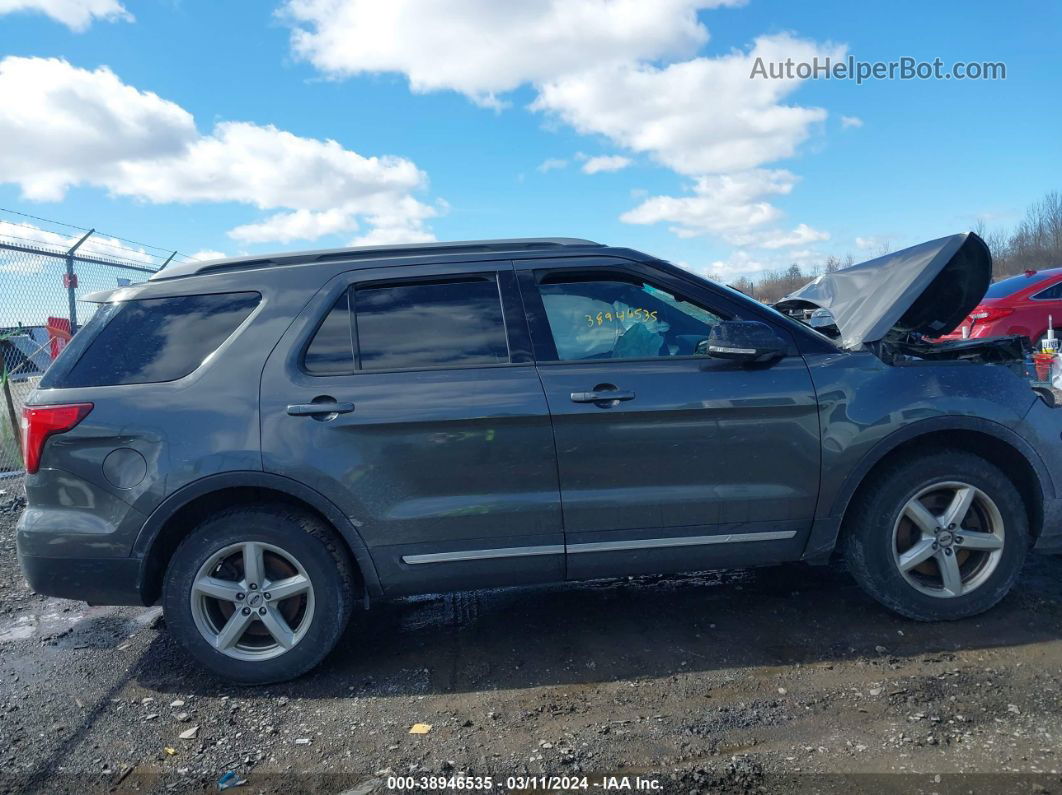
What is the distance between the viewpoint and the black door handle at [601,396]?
3393 mm

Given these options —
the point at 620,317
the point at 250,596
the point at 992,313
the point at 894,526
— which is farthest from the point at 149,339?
the point at 992,313

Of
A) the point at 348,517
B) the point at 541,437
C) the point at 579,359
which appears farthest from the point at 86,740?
the point at 579,359

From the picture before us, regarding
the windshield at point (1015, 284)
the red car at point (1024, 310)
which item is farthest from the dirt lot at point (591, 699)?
the windshield at point (1015, 284)

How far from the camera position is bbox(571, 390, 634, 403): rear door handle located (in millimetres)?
3393

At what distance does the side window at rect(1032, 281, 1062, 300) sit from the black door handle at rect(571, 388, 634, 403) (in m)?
11.0

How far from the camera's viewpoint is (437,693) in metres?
3.32

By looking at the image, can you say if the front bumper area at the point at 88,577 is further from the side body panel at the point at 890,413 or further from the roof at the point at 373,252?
the side body panel at the point at 890,413

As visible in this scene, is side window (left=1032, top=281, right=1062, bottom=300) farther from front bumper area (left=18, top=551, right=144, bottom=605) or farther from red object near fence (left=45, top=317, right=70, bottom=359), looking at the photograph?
red object near fence (left=45, top=317, right=70, bottom=359)

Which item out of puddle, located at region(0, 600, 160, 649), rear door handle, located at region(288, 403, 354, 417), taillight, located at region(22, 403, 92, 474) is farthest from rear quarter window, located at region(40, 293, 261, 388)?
puddle, located at region(0, 600, 160, 649)

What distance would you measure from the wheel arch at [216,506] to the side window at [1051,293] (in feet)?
39.4

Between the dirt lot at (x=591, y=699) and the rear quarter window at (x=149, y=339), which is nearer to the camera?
the dirt lot at (x=591, y=699)

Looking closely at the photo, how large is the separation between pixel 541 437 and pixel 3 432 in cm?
672

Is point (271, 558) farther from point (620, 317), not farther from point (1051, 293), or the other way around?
point (1051, 293)

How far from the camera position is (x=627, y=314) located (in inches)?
145
